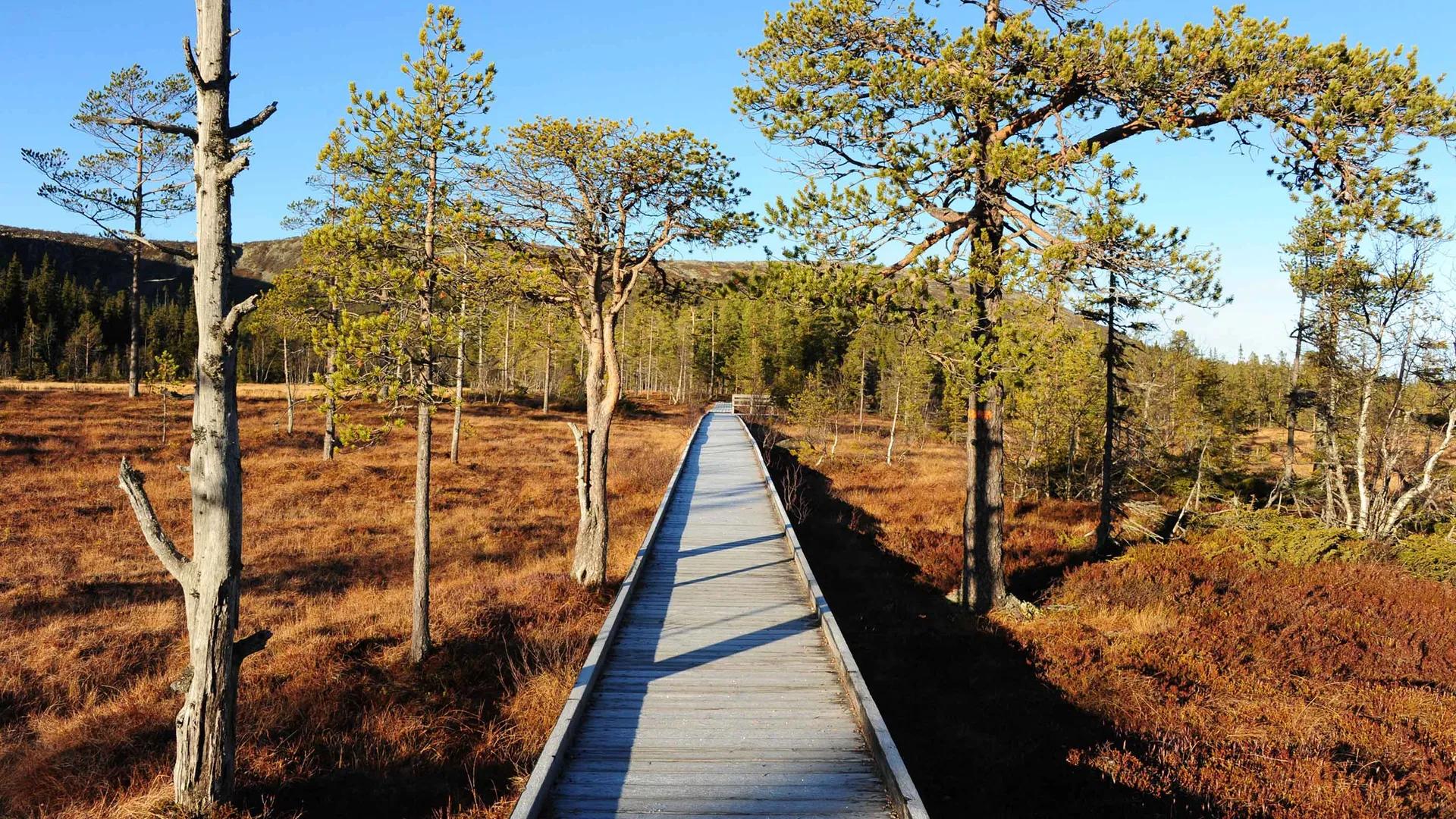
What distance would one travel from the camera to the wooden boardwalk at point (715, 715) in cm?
491

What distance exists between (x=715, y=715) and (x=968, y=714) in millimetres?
3066

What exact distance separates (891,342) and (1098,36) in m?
54.0

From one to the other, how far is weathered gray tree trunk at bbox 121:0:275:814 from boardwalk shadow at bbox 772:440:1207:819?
5.68 meters

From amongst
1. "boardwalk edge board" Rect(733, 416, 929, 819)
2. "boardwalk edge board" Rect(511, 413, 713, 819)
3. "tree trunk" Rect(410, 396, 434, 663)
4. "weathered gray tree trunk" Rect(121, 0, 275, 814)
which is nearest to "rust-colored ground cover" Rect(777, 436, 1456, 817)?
"boardwalk edge board" Rect(733, 416, 929, 819)

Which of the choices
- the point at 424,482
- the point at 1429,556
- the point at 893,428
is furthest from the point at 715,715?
the point at 893,428

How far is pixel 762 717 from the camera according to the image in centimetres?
615

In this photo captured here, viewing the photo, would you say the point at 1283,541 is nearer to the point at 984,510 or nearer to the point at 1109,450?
the point at 1109,450

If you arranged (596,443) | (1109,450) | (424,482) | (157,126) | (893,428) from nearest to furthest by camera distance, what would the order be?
1. (157,126)
2. (424,482)
3. (596,443)
4. (1109,450)
5. (893,428)

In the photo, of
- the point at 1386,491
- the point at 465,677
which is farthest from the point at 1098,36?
the point at 1386,491

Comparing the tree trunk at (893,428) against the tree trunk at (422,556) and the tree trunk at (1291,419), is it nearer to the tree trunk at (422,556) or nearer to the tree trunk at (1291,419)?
the tree trunk at (1291,419)

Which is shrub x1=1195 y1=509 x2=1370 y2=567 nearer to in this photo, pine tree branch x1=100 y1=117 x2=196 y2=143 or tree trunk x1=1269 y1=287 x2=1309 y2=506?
tree trunk x1=1269 y1=287 x2=1309 y2=506

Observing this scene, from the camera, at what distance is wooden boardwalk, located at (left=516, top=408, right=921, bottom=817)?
491 cm

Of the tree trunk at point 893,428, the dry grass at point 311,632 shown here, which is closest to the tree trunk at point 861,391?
the tree trunk at point 893,428

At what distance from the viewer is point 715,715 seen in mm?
6199
